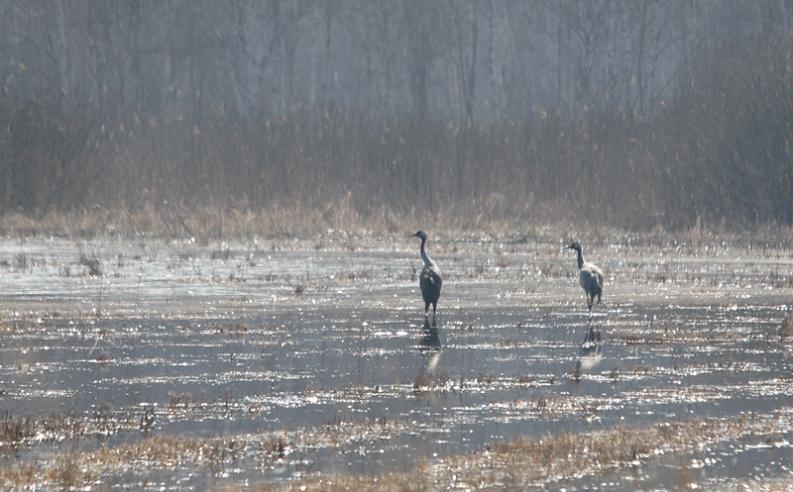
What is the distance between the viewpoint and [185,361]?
1313 cm

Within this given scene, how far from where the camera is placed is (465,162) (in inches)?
1243

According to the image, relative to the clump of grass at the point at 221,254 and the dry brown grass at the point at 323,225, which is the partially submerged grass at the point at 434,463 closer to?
the clump of grass at the point at 221,254

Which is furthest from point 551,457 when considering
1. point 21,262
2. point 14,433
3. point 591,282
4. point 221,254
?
point 221,254

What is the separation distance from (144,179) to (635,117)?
1078 cm

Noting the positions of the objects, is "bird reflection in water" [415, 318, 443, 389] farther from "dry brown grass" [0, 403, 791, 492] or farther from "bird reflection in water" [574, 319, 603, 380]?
"dry brown grass" [0, 403, 791, 492]

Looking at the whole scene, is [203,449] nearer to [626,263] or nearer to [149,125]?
[626,263]

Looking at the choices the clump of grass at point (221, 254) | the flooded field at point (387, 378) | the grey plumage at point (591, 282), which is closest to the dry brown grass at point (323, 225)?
the clump of grass at point (221, 254)

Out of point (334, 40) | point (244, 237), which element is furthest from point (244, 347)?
point (334, 40)

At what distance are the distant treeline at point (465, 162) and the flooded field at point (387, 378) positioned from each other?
759 cm

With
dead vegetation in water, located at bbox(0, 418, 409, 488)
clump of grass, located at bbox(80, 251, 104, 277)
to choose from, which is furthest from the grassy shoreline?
dead vegetation in water, located at bbox(0, 418, 409, 488)

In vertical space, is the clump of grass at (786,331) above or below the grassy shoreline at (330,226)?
below

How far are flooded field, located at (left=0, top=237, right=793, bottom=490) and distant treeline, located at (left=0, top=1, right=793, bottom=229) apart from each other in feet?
24.9

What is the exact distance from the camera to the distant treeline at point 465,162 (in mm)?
29609

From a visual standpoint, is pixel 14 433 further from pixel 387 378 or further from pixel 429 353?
pixel 429 353
